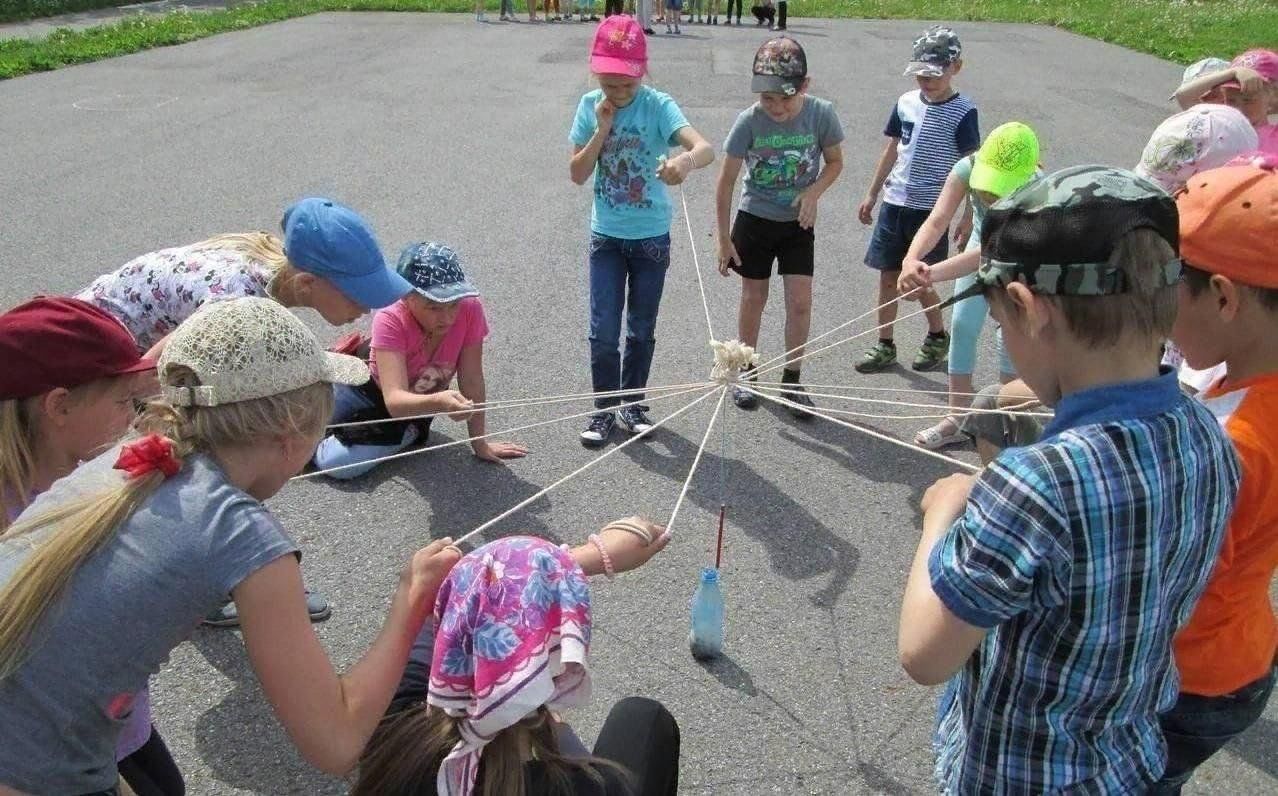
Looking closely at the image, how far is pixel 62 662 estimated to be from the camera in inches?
65.6

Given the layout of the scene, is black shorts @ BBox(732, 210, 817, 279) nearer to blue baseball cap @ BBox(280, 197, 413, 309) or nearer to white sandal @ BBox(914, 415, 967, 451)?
white sandal @ BBox(914, 415, 967, 451)

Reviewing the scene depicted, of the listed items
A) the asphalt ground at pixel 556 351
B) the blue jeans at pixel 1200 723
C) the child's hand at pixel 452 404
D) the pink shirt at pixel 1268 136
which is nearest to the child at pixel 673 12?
the asphalt ground at pixel 556 351

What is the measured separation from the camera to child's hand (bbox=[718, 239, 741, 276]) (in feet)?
15.5

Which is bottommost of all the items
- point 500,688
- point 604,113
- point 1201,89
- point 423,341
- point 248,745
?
point 248,745

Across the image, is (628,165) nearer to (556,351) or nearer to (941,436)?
(556,351)

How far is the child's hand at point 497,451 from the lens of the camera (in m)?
4.26

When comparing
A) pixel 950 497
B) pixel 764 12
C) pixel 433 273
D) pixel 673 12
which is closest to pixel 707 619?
pixel 950 497

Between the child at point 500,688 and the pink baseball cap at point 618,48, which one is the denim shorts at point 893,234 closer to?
the pink baseball cap at point 618,48

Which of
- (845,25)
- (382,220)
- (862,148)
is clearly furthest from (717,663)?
(845,25)

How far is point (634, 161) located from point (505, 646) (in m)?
3.05

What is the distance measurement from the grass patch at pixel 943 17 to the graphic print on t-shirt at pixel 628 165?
11400 millimetres

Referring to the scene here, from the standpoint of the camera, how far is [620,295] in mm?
4473

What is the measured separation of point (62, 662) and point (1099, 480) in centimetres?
165

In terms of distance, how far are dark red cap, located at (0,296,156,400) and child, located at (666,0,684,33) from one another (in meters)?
17.6
